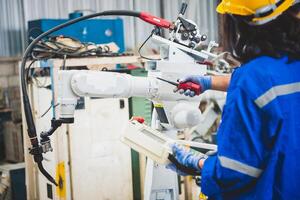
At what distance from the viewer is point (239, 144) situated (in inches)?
49.5

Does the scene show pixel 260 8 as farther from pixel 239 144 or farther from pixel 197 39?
pixel 197 39

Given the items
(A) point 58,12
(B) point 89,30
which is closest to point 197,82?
(B) point 89,30

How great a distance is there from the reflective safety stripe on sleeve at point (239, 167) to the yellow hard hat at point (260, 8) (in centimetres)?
43

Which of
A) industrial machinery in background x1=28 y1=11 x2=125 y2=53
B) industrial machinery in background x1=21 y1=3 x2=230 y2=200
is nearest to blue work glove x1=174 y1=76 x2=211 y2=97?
industrial machinery in background x1=21 y1=3 x2=230 y2=200

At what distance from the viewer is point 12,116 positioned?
172 inches

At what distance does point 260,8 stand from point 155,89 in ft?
2.40

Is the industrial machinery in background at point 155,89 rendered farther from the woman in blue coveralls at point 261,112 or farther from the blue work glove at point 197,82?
the woman in blue coveralls at point 261,112

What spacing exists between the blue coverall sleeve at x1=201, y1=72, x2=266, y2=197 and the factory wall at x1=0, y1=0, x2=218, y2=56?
2.96 metres

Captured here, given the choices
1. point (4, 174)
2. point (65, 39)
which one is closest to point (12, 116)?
point (4, 174)

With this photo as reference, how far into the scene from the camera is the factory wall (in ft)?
14.2

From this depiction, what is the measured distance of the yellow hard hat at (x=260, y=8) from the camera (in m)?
1.29

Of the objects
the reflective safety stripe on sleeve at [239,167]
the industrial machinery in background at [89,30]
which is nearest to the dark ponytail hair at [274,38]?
the reflective safety stripe on sleeve at [239,167]

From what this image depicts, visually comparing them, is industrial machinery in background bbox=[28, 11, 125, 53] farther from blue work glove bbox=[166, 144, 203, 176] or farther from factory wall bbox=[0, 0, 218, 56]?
blue work glove bbox=[166, 144, 203, 176]

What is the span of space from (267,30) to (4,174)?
2.97 metres
